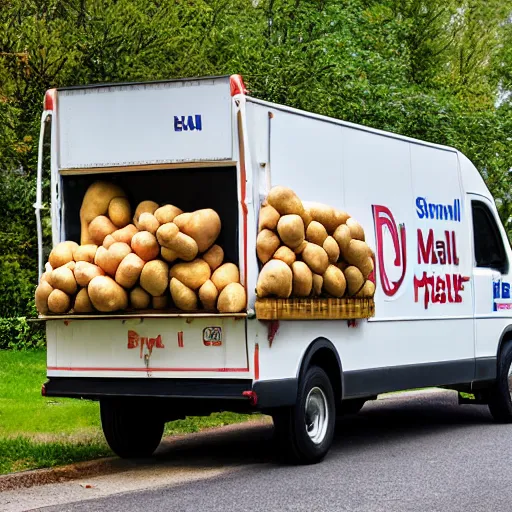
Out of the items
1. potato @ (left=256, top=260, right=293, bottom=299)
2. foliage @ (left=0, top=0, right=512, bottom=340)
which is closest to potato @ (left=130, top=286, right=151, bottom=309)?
potato @ (left=256, top=260, right=293, bottom=299)

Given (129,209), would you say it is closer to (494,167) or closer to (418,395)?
(418,395)

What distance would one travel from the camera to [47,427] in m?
12.6

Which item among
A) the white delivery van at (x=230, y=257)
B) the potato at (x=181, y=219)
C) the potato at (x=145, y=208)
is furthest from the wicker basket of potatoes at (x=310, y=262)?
the potato at (x=145, y=208)

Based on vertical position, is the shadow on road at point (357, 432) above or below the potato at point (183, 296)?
below

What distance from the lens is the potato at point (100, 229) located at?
10.9 meters

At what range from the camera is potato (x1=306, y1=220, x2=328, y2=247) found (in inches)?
421

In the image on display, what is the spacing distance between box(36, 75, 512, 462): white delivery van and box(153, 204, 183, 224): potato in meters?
0.35

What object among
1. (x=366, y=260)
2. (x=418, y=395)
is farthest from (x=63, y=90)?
(x=418, y=395)

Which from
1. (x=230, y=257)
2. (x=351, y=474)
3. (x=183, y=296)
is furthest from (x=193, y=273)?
(x=351, y=474)

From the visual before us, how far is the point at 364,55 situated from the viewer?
23.8m

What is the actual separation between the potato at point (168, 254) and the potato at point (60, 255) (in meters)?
0.89

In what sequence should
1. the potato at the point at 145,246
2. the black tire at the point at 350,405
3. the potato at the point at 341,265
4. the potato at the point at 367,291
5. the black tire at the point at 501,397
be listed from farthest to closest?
the black tire at the point at 501,397 < the black tire at the point at 350,405 < the potato at the point at 367,291 < the potato at the point at 341,265 < the potato at the point at 145,246

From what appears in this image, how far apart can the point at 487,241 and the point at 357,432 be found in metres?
2.78

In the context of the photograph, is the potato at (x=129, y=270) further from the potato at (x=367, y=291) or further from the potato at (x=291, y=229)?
the potato at (x=367, y=291)
